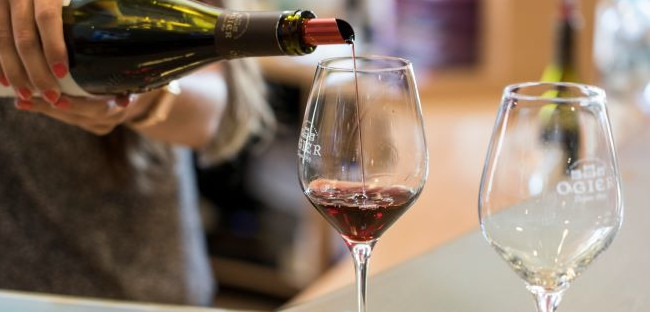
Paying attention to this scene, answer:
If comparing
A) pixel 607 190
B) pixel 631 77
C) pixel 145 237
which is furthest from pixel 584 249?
pixel 631 77

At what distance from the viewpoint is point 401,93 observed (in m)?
0.63

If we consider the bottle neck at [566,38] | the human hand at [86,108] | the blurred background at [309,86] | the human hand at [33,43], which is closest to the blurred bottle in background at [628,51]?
the blurred background at [309,86]

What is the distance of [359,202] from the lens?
638 millimetres

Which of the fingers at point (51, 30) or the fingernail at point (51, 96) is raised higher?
the fingers at point (51, 30)

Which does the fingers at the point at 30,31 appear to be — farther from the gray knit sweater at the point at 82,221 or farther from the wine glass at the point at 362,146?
the gray knit sweater at the point at 82,221

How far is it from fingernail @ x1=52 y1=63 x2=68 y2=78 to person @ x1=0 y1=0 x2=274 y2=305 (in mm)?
306

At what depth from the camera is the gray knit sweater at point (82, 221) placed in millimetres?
1175

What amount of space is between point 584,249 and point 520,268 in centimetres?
4

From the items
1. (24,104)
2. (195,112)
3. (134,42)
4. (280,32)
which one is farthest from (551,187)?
(195,112)

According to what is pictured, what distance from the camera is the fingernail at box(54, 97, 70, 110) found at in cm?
84

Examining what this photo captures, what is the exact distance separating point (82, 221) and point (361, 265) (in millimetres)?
685

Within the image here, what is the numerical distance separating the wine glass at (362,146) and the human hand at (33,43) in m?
0.27

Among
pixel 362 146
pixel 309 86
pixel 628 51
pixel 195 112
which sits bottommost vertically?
pixel 309 86

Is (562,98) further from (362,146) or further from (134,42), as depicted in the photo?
(134,42)
